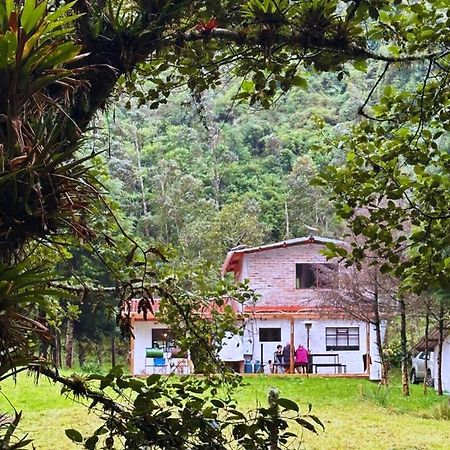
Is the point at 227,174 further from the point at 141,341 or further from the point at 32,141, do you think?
the point at 32,141

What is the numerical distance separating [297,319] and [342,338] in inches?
55.5

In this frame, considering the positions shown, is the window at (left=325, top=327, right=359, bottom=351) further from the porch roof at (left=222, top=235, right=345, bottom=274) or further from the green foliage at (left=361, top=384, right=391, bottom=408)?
the green foliage at (left=361, top=384, right=391, bottom=408)

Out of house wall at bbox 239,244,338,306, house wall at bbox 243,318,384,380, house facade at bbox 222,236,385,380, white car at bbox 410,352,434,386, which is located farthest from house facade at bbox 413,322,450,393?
house wall at bbox 239,244,338,306

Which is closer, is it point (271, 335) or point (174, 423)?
point (174, 423)

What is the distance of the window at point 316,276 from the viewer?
47.6ft

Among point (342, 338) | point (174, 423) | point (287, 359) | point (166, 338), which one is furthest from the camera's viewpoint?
point (342, 338)

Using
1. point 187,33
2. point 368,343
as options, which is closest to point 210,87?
point 187,33

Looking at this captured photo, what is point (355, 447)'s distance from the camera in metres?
7.04

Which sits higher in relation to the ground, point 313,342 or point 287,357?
point 313,342

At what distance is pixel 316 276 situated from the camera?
16.5 metres

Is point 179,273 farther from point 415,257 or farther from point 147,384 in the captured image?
point 147,384

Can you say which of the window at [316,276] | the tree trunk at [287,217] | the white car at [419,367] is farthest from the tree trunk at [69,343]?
the tree trunk at [287,217]

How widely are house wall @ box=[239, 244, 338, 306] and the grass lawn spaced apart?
3.66m

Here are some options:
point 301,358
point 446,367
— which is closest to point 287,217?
point 301,358
